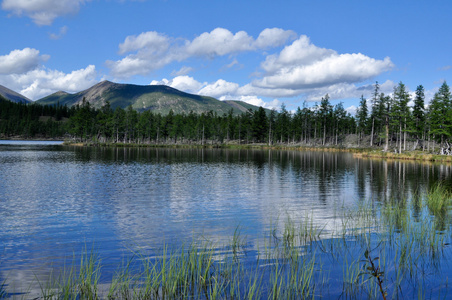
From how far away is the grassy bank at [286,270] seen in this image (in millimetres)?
9797

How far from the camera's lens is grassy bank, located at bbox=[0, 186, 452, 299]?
9797 millimetres

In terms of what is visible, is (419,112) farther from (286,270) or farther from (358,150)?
(286,270)

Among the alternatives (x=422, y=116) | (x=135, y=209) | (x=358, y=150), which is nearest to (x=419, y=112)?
(x=422, y=116)

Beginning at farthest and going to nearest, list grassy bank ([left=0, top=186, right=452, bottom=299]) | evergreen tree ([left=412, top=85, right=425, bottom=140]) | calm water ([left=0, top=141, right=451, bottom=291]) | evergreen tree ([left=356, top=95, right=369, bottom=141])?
1. evergreen tree ([left=356, top=95, right=369, bottom=141])
2. evergreen tree ([left=412, top=85, right=425, bottom=140])
3. calm water ([left=0, top=141, right=451, bottom=291])
4. grassy bank ([left=0, top=186, right=452, bottom=299])

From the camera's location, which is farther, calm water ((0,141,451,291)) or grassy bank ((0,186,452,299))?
calm water ((0,141,451,291))

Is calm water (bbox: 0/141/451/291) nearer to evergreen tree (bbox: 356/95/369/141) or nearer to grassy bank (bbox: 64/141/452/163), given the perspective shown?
grassy bank (bbox: 64/141/452/163)

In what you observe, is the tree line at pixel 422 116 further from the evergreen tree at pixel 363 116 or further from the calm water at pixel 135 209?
the calm water at pixel 135 209

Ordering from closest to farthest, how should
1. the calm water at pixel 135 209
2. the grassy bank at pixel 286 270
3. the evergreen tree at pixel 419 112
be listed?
the grassy bank at pixel 286 270 < the calm water at pixel 135 209 < the evergreen tree at pixel 419 112

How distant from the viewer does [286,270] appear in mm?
12141

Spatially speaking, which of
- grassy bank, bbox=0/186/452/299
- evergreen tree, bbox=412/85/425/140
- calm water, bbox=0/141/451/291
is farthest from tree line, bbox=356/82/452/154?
grassy bank, bbox=0/186/452/299

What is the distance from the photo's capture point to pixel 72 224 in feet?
64.4

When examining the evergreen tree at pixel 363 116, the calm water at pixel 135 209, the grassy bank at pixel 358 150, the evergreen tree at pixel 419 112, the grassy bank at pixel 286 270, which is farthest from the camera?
the evergreen tree at pixel 363 116

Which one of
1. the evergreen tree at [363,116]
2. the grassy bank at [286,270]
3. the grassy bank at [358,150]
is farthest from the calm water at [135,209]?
the evergreen tree at [363,116]

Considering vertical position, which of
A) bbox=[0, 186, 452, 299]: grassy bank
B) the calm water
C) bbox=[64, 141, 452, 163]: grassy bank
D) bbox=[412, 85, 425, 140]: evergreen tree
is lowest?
the calm water
